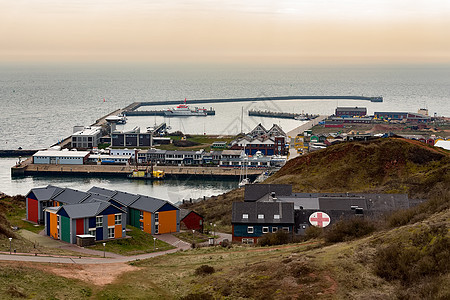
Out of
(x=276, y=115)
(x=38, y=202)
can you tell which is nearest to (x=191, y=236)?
(x=38, y=202)

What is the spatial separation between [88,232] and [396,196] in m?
14.1

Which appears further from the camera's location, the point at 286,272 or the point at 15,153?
the point at 15,153

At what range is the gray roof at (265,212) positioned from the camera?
25688 mm

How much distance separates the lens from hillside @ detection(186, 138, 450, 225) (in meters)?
34.8

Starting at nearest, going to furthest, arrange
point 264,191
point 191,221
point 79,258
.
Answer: point 79,258 → point 264,191 → point 191,221

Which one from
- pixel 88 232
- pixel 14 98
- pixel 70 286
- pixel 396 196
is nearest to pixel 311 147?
pixel 396 196

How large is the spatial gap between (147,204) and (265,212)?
722 centimetres

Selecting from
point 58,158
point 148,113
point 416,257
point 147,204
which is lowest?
point 58,158

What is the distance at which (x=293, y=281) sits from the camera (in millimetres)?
15586

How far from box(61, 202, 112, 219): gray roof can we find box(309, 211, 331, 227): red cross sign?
9.05 meters

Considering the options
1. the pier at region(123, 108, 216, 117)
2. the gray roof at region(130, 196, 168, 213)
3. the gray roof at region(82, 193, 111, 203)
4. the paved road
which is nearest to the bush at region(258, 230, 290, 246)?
the paved road

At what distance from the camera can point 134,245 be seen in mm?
26531

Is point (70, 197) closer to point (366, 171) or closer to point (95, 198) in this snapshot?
point (95, 198)

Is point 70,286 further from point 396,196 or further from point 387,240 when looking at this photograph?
point 396,196
